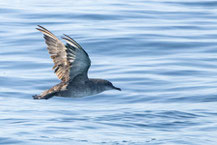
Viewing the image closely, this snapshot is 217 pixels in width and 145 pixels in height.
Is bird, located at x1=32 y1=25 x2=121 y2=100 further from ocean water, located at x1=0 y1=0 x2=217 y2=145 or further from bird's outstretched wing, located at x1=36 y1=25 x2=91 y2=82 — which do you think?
ocean water, located at x1=0 y1=0 x2=217 y2=145

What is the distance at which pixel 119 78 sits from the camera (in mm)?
16766

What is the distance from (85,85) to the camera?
1105cm

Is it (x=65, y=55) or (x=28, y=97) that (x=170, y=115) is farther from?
(x=65, y=55)

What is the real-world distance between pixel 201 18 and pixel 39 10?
6.15 m

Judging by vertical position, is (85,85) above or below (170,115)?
above

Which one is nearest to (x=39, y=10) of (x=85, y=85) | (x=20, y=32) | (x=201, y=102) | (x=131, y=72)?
(x=20, y=32)

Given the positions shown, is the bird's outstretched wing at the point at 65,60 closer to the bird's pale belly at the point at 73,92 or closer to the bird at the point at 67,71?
the bird at the point at 67,71

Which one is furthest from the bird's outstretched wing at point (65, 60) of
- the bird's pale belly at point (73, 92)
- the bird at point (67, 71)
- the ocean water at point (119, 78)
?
the ocean water at point (119, 78)

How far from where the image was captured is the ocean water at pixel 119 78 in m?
13.6

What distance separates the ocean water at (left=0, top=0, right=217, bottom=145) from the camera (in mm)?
13594

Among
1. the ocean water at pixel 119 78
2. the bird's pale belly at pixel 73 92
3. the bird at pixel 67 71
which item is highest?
the bird at pixel 67 71

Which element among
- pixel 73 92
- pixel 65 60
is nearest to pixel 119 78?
pixel 73 92

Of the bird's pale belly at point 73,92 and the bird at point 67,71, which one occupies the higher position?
the bird at point 67,71

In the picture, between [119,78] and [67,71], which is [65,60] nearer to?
[67,71]
